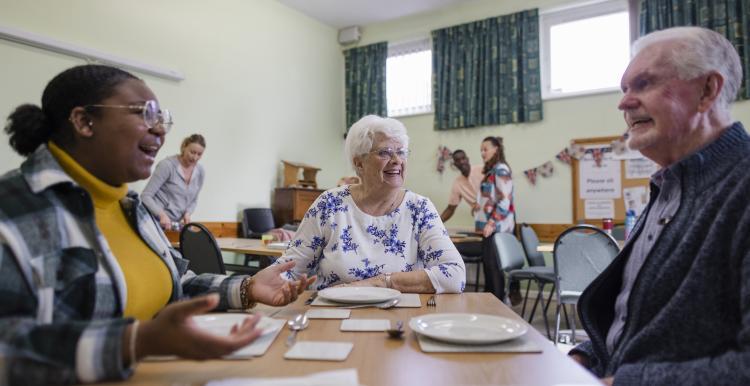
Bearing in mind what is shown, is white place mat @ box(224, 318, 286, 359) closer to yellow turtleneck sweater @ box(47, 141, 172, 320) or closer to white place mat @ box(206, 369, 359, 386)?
white place mat @ box(206, 369, 359, 386)

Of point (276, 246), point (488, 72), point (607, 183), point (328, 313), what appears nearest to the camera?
point (328, 313)

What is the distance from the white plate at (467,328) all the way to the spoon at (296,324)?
A: 244mm

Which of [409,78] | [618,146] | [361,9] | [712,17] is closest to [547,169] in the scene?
[618,146]

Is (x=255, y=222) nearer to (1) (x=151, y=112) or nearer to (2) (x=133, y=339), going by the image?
(1) (x=151, y=112)

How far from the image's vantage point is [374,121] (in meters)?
2.03

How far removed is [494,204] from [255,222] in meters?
2.62

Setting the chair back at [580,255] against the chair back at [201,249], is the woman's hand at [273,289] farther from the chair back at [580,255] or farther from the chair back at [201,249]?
the chair back at [580,255]

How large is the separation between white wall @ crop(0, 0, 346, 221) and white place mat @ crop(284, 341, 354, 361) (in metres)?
3.69

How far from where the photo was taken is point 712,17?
15.6ft

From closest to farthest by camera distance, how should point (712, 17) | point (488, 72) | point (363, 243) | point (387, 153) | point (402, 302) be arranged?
point (402, 302) → point (363, 243) → point (387, 153) → point (712, 17) → point (488, 72)

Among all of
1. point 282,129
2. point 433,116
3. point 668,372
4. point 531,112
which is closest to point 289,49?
point 282,129

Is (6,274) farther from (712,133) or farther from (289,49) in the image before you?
(289,49)

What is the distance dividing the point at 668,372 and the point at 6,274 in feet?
3.67

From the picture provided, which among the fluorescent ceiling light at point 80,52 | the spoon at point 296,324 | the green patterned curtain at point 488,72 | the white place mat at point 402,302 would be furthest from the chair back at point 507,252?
the fluorescent ceiling light at point 80,52
